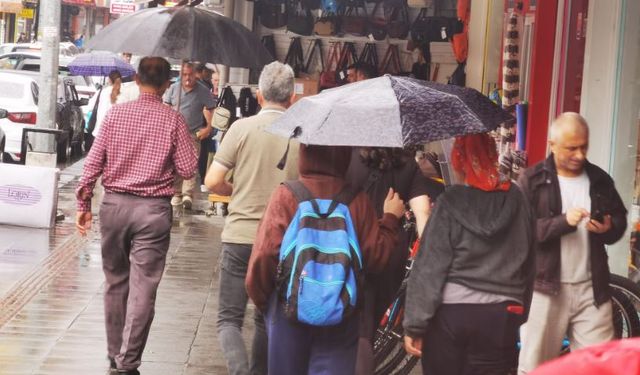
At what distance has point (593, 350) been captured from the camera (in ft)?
7.79

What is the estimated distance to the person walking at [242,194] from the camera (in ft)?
22.1

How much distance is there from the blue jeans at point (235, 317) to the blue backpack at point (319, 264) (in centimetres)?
138

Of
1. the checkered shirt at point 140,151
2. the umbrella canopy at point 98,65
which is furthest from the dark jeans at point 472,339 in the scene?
the umbrella canopy at point 98,65

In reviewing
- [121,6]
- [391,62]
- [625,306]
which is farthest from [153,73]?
[121,6]

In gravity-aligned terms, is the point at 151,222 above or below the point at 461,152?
below

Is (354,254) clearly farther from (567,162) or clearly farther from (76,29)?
(76,29)

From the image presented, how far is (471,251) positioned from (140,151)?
2.76m

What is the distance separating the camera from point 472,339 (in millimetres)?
5340

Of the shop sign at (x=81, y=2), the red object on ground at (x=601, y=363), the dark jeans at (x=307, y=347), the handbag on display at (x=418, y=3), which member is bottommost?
the dark jeans at (x=307, y=347)

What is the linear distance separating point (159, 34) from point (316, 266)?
13.6 ft

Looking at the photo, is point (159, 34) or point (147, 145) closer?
point (147, 145)

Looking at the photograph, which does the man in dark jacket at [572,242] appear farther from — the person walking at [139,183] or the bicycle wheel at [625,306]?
the person walking at [139,183]

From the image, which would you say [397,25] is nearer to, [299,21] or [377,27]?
[377,27]

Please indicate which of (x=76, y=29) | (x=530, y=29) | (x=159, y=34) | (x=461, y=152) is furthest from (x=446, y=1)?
(x=76, y=29)
